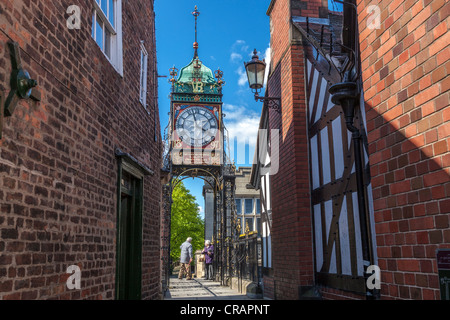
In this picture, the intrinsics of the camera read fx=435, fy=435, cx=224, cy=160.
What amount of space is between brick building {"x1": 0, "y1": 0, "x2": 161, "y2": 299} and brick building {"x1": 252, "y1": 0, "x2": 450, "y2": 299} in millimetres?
2624

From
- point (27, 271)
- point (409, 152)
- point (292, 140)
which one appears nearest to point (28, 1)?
point (27, 271)

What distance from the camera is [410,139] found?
10.00 feet

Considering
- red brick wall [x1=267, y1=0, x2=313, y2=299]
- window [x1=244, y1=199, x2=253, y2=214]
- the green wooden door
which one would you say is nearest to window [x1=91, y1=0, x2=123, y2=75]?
the green wooden door

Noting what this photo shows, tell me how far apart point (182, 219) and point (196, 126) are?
18.7m

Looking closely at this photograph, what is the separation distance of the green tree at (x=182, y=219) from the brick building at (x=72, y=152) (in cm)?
2709

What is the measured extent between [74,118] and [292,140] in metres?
4.72

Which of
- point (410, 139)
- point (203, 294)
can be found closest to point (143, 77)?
point (410, 139)

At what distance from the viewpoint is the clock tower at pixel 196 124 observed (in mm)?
16938

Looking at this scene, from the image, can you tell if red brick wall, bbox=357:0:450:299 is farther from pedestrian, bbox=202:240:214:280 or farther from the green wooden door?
pedestrian, bbox=202:240:214:280

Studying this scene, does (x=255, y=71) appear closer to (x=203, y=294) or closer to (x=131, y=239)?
(x=131, y=239)

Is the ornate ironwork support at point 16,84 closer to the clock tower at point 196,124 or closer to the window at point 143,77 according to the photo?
the window at point 143,77

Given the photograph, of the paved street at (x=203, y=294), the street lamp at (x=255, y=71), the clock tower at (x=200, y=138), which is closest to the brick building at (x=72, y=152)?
the street lamp at (x=255, y=71)
